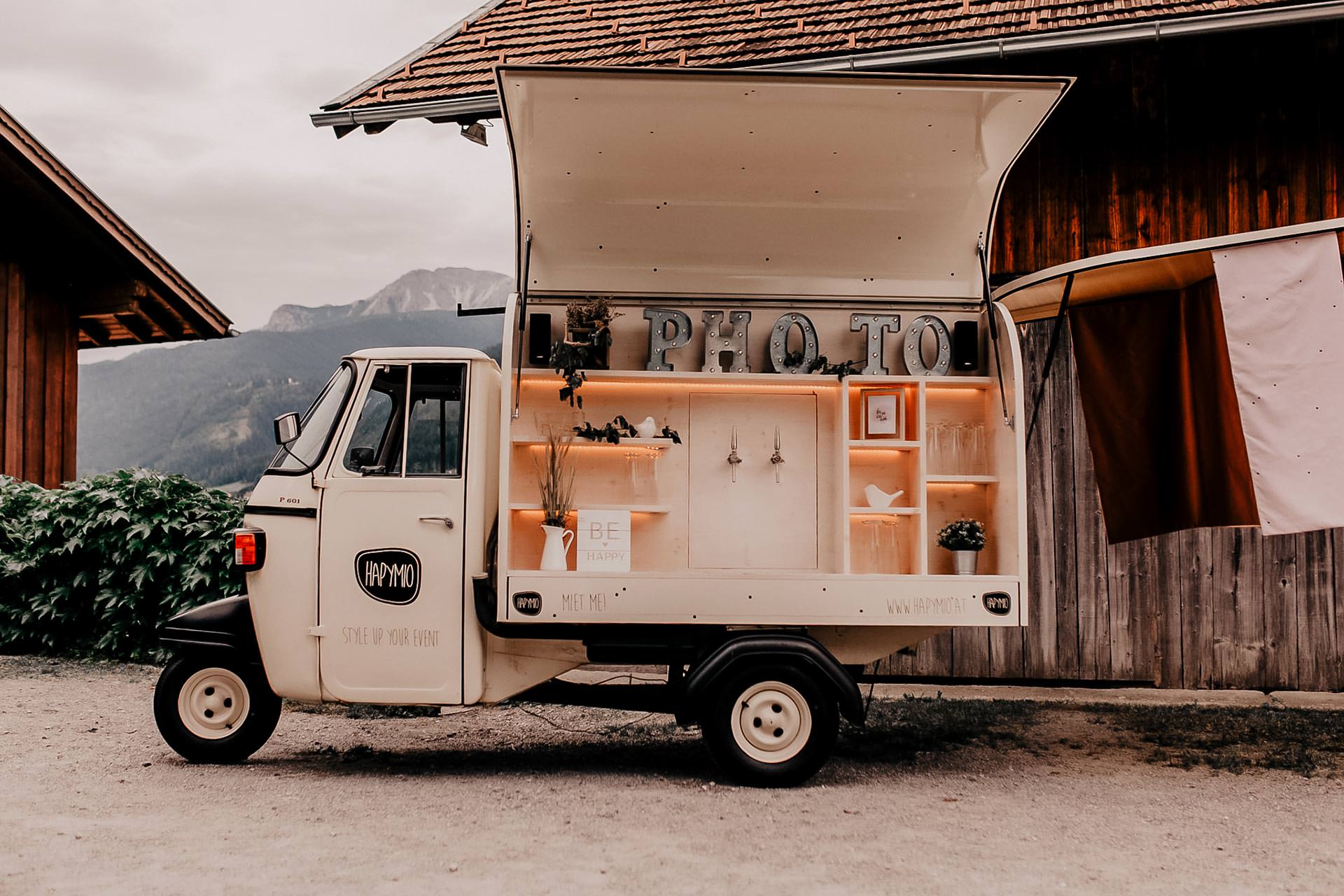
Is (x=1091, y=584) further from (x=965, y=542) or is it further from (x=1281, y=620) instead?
(x=965, y=542)

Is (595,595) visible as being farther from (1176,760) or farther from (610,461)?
(1176,760)

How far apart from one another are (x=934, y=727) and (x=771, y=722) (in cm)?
196

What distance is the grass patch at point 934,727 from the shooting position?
618 cm

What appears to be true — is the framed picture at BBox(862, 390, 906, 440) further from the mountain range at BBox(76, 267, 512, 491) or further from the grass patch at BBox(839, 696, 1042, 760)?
the mountain range at BBox(76, 267, 512, 491)

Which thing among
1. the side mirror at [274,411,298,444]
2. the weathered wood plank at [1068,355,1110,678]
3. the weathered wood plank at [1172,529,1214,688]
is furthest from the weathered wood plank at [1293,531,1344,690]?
the side mirror at [274,411,298,444]

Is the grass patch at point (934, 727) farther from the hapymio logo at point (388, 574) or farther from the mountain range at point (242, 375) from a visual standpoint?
the mountain range at point (242, 375)

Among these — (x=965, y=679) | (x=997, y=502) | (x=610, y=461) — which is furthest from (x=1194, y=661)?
(x=610, y=461)

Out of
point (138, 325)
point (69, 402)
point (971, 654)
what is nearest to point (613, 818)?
point (971, 654)

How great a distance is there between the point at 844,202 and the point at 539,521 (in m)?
2.48

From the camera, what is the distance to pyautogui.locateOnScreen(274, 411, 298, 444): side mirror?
5301 millimetres

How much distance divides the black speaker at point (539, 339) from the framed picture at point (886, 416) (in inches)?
73.4

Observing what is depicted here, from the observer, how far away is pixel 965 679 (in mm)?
7988

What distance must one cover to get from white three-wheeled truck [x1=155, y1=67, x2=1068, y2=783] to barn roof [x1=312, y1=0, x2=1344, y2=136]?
241 cm

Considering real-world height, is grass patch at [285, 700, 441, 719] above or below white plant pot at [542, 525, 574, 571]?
below
